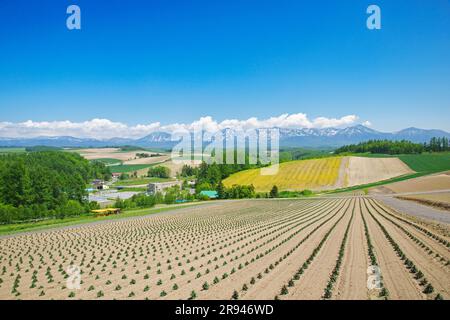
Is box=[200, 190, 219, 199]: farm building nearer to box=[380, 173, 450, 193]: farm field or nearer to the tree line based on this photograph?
box=[380, 173, 450, 193]: farm field

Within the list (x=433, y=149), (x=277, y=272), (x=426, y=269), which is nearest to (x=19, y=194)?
(x=277, y=272)

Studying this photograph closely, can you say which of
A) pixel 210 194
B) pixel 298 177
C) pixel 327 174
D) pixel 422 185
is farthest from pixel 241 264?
pixel 327 174

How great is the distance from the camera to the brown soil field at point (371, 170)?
90938 mm

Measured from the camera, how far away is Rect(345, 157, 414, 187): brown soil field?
90.9 m

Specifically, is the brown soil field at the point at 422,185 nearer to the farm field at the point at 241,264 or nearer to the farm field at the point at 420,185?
the farm field at the point at 420,185

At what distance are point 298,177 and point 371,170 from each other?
2274 cm

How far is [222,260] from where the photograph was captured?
66.6 feet

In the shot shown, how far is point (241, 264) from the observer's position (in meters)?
18.7

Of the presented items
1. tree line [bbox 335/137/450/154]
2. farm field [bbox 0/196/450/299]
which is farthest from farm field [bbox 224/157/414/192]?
farm field [bbox 0/196/450/299]

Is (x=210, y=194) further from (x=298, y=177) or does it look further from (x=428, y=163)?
(x=428, y=163)

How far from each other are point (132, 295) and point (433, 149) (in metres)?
149

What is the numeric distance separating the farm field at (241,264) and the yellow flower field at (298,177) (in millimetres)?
57860

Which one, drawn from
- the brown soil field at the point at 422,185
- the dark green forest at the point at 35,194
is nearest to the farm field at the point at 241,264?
the dark green forest at the point at 35,194

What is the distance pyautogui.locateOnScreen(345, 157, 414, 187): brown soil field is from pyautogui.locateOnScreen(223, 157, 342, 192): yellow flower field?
12.7 ft
